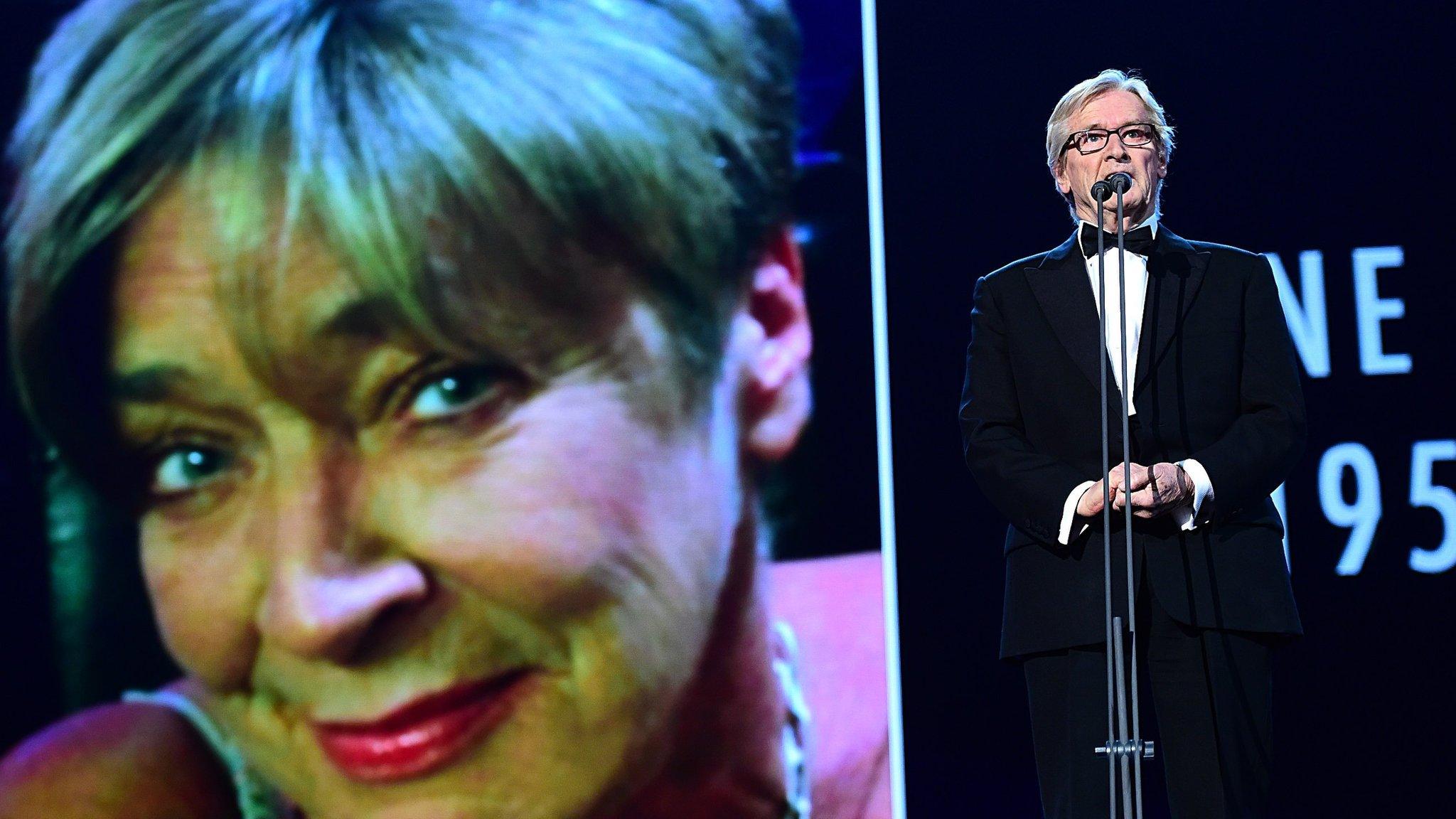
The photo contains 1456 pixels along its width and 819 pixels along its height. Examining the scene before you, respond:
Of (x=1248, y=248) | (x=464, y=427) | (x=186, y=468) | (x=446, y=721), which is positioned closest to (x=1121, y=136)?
(x=1248, y=248)

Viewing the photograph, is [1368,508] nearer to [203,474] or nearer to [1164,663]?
[1164,663]

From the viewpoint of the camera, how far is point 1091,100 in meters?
2.39

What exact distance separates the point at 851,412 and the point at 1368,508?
3.31 ft

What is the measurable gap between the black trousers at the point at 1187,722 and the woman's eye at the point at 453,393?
153 cm

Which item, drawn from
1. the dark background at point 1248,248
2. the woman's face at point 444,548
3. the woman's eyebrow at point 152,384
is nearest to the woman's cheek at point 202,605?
the woman's face at point 444,548

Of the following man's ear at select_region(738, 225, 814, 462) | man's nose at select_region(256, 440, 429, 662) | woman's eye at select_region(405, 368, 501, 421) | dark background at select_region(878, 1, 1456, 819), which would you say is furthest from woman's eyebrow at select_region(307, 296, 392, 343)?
dark background at select_region(878, 1, 1456, 819)

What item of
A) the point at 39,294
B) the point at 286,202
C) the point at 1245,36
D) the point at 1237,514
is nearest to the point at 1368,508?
the point at 1245,36

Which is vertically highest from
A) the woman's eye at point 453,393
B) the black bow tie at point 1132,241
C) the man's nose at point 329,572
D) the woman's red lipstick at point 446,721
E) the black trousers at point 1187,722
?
the black bow tie at point 1132,241

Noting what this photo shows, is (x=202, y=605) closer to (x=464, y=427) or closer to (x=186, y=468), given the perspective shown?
(x=186, y=468)

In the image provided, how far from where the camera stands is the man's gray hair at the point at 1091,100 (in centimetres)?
237

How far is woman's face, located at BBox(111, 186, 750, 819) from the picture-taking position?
338 cm

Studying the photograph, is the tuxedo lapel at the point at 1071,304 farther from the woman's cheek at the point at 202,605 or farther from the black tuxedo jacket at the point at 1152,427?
the woman's cheek at the point at 202,605

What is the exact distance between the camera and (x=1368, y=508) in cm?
331

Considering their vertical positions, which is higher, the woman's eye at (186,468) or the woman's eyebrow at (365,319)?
the woman's eyebrow at (365,319)
